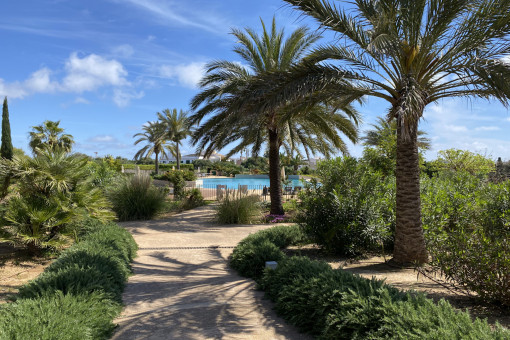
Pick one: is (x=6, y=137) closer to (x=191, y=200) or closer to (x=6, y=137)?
(x=6, y=137)

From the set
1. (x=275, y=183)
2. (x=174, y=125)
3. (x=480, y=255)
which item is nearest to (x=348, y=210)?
(x=480, y=255)

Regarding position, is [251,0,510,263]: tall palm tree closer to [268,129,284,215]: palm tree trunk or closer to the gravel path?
the gravel path

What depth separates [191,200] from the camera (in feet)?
56.3

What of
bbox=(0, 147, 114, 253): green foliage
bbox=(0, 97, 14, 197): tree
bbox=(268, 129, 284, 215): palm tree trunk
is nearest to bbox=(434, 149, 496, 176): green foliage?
bbox=(268, 129, 284, 215): palm tree trunk

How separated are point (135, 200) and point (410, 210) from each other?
990 cm

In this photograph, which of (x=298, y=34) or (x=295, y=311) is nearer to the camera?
(x=295, y=311)

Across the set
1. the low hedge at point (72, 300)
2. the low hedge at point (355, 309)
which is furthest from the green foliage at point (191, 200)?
the low hedge at point (355, 309)

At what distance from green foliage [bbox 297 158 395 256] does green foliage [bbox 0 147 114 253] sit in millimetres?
4708

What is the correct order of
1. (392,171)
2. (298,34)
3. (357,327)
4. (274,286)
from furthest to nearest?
(298,34) → (392,171) → (274,286) → (357,327)

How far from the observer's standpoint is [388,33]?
19.0 feet

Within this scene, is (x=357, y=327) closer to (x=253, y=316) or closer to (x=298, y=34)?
(x=253, y=316)

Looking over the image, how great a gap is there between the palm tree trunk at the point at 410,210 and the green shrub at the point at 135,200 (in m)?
9.37

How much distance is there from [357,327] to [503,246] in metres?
2.14

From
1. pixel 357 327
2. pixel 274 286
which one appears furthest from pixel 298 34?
pixel 357 327
